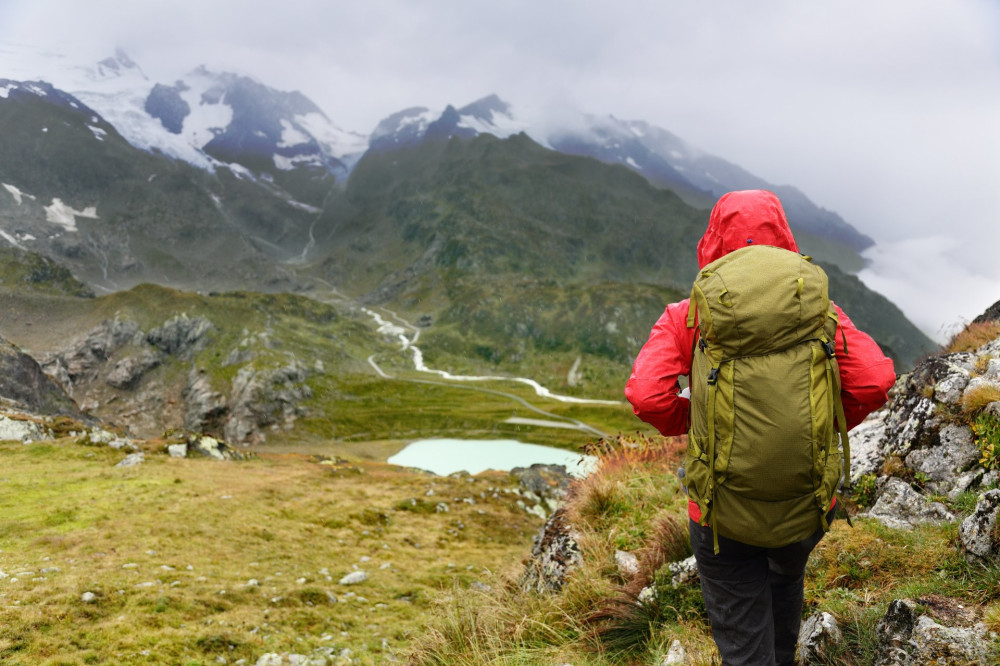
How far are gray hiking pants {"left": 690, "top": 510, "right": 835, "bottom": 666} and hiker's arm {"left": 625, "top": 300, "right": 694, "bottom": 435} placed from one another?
96 centimetres

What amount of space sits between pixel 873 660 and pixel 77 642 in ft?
34.5

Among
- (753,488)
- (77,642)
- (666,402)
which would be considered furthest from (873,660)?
(77,642)

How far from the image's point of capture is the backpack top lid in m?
3.36

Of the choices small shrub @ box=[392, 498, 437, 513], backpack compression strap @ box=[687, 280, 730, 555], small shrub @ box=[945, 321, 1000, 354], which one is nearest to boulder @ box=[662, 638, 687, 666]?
backpack compression strap @ box=[687, 280, 730, 555]

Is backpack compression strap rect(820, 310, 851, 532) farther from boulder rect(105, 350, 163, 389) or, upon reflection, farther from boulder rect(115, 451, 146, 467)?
boulder rect(105, 350, 163, 389)

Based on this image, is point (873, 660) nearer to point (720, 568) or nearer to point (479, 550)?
point (720, 568)

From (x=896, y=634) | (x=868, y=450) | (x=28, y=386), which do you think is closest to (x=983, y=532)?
(x=896, y=634)

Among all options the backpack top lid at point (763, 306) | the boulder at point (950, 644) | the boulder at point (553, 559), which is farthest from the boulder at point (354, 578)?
the backpack top lid at point (763, 306)

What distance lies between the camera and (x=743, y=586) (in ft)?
13.0

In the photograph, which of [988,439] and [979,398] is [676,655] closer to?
[988,439]

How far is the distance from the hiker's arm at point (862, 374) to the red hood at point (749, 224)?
2.80 feet

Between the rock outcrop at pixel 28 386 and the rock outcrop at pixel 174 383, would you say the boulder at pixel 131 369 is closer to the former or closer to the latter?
the rock outcrop at pixel 174 383

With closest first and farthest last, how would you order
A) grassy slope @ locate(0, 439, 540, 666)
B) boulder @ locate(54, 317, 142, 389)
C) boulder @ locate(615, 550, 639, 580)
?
boulder @ locate(615, 550, 639, 580) → grassy slope @ locate(0, 439, 540, 666) → boulder @ locate(54, 317, 142, 389)

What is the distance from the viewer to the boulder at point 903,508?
6.32 meters
